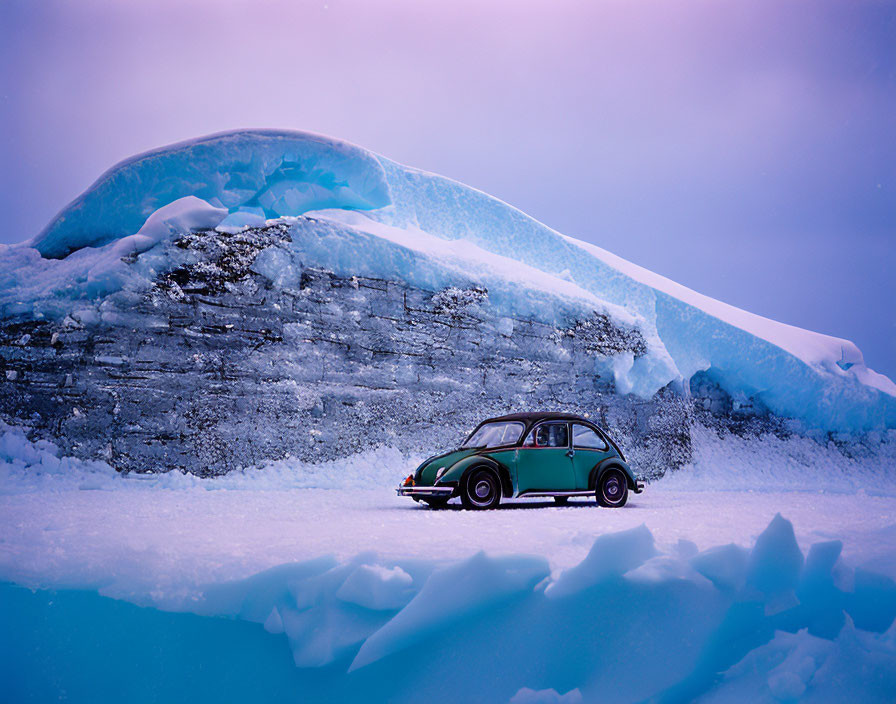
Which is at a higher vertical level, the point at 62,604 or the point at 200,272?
the point at 200,272

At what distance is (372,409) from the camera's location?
7016 millimetres

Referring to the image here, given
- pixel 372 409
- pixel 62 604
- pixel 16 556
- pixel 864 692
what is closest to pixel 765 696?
pixel 864 692

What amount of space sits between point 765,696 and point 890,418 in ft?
32.8

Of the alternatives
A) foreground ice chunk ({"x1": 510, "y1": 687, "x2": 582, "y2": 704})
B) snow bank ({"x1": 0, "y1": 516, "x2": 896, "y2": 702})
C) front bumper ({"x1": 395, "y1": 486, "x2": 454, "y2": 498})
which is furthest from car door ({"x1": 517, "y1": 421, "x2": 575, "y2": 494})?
foreground ice chunk ({"x1": 510, "y1": 687, "x2": 582, "y2": 704})

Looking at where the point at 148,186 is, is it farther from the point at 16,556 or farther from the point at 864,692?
the point at 864,692

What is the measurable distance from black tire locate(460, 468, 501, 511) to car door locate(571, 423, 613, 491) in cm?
75

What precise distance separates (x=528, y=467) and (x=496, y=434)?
0.51 meters

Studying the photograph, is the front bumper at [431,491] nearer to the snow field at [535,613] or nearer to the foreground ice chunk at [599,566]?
the snow field at [535,613]

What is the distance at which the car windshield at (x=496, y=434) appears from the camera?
17.2 ft

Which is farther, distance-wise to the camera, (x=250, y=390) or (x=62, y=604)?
(x=250, y=390)

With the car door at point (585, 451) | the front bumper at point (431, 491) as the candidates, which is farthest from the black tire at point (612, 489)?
the front bumper at point (431, 491)

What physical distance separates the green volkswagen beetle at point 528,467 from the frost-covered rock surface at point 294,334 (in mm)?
2040

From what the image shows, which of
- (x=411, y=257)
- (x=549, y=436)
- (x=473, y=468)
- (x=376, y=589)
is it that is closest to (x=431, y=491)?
(x=473, y=468)

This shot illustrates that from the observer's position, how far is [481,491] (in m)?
4.85
